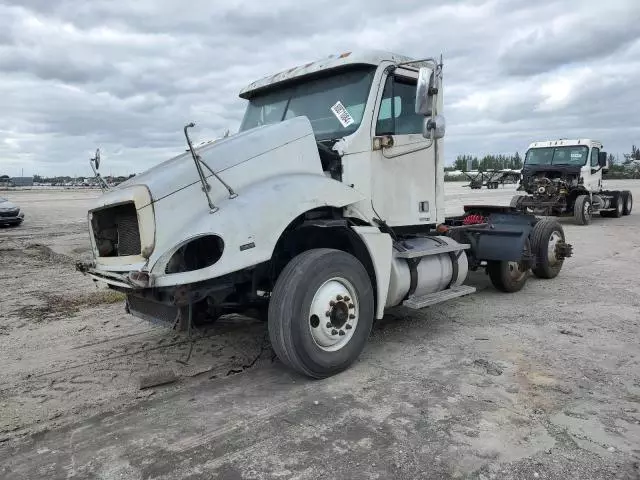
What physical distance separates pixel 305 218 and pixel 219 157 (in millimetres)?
951

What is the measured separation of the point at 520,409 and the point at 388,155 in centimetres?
270

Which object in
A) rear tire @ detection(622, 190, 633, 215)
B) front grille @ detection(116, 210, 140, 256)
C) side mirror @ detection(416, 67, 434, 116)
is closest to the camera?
front grille @ detection(116, 210, 140, 256)

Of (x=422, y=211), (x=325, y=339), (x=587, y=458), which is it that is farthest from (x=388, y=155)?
(x=587, y=458)

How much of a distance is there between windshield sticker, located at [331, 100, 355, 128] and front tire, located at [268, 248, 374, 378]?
4.57ft

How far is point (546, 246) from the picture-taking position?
8.25 meters

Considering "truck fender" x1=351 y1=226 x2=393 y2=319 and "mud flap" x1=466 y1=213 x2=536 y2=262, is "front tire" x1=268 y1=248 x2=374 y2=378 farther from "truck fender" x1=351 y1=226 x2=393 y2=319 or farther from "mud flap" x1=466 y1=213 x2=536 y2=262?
"mud flap" x1=466 y1=213 x2=536 y2=262

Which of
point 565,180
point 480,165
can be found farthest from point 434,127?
point 480,165

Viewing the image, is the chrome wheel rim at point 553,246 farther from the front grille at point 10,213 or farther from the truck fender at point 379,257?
the front grille at point 10,213

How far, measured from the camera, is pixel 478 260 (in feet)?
24.4

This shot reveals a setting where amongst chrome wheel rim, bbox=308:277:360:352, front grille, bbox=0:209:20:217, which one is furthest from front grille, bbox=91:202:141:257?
front grille, bbox=0:209:20:217

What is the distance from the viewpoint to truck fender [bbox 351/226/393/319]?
15.9 feet

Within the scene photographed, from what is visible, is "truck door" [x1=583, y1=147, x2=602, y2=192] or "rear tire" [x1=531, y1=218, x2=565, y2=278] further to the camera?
"truck door" [x1=583, y1=147, x2=602, y2=192]

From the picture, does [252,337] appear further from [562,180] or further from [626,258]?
[562,180]

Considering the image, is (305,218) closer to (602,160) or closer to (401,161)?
(401,161)
